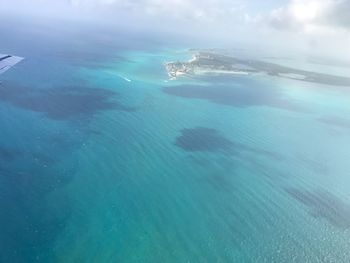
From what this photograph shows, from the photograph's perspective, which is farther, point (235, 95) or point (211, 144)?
point (235, 95)

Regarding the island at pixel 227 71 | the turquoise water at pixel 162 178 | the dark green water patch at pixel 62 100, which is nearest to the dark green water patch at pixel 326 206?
the turquoise water at pixel 162 178

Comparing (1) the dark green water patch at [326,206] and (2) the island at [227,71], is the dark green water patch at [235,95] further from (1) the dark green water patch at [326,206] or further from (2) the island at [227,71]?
(1) the dark green water patch at [326,206]

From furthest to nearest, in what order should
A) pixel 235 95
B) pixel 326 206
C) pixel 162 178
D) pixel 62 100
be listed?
pixel 235 95, pixel 62 100, pixel 162 178, pixel 326 206

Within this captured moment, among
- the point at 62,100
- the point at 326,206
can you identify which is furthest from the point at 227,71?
the point at 326,206

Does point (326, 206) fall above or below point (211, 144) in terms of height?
below

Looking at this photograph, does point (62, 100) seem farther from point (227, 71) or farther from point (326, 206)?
point (227, 71)

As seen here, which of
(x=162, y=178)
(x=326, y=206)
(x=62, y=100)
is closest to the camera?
(x=326, y=206)

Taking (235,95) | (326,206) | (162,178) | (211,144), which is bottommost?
(235,95)

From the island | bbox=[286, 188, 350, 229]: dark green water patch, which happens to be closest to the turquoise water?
bbox=[286, 188, 350, 229]: dark green water patch
